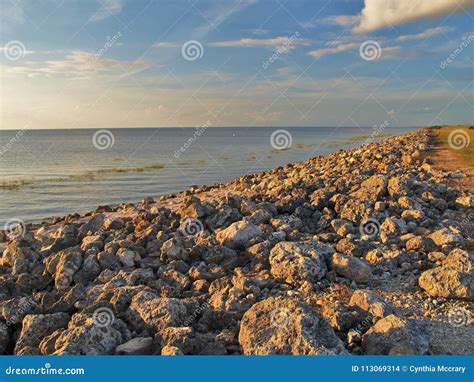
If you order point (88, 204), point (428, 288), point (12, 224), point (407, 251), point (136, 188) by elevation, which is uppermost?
point (136, 188)

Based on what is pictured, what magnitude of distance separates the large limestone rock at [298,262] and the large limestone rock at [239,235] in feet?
3.52

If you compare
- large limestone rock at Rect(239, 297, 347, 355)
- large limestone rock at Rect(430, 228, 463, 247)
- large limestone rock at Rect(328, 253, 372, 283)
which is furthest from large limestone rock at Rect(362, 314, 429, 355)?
large limestone rock at Rect(430, 228, 463, 247)

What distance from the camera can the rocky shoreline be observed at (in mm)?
6289

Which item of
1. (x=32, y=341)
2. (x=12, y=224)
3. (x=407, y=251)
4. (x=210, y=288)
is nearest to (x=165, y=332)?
(x=210, y=288)

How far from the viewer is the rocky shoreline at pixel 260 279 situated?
629 cm

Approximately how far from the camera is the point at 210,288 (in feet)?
26.7

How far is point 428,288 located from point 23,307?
298 inches

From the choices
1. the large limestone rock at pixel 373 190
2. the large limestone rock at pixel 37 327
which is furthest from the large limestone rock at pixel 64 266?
the large limestone rock at pixel 373 190

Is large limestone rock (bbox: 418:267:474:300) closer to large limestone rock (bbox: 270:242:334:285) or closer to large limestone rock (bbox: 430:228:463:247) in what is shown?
large limestone rock (bbox: 430:228:463:247)

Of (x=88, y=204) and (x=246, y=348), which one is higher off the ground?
(x=88, y=204)

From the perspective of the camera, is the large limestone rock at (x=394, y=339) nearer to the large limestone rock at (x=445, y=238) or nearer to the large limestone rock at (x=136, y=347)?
the large limestone rock at (x=136, y=347)

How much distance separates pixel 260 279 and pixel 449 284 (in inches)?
136

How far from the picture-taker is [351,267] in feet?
27.2

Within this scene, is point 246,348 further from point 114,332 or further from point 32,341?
point 32,341
